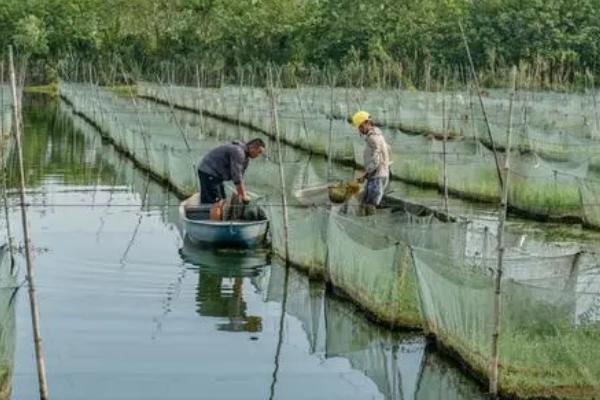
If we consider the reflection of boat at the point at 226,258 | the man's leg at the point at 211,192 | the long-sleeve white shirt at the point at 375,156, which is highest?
Answer: the long-sleeve white shirt at the point at 375,156

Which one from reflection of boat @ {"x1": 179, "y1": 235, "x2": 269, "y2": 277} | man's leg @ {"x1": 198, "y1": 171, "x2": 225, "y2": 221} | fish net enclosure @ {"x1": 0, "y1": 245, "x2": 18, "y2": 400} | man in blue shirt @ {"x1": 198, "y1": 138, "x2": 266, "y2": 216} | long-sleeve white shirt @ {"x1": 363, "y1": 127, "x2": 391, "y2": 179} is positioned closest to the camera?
fish net enclosure @ {"x1": 0, "y1": 245, "x2": 18, "y2": 400}

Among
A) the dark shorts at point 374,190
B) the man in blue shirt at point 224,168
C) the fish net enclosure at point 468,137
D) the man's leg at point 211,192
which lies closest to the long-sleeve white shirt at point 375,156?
the dark shorts at point 374,190

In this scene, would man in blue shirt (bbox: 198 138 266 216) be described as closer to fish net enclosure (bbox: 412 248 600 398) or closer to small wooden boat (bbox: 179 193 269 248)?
small wooden boat (bbox: 179 193 269 248)

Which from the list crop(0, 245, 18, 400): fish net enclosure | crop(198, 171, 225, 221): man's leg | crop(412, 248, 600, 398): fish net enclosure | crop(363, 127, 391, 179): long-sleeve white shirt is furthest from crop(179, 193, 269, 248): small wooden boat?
crop(0, 245, 18, 400): fish net enclosure

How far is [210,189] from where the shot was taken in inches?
532

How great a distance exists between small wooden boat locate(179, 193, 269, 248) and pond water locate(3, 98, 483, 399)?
0.16 m

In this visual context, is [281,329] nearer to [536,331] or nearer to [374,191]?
[536,331]

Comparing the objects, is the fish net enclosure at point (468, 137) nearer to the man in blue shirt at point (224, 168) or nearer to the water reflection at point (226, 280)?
the man in blue shirt at point (224, 168)

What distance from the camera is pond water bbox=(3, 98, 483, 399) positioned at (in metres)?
7.92

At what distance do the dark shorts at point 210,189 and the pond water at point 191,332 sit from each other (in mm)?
664

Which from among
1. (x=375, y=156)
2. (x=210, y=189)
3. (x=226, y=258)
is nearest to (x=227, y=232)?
(x=226, y=258)

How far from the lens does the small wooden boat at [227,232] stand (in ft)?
41.0

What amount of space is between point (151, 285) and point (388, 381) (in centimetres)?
384

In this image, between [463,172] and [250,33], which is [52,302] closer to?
[463,172]
